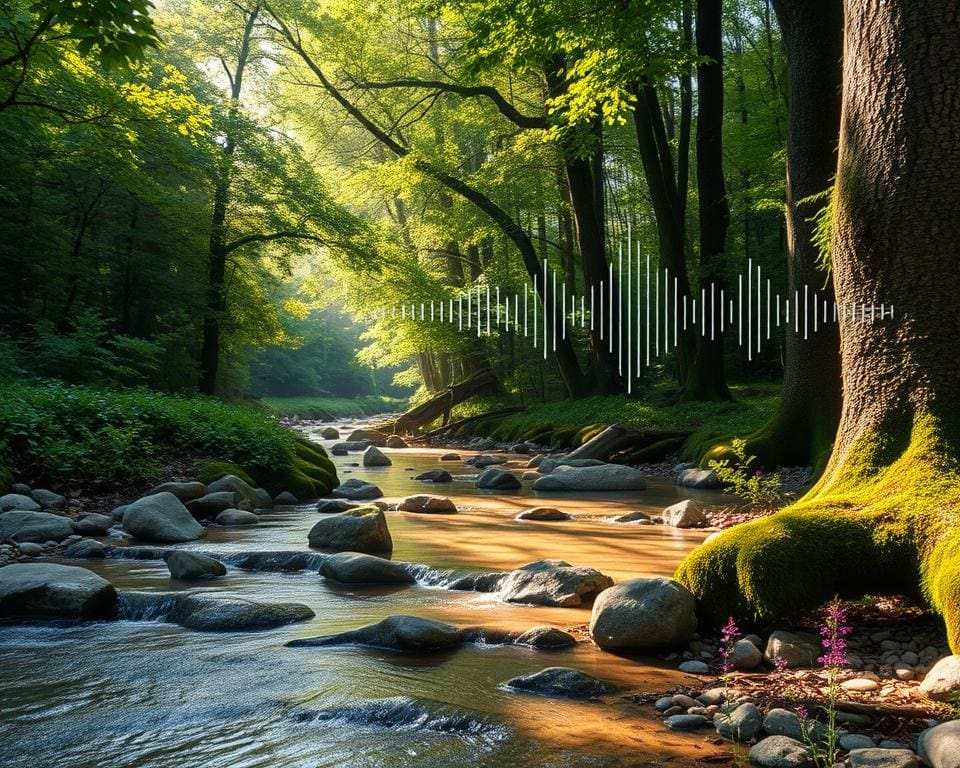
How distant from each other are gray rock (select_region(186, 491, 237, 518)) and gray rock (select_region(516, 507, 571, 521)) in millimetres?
3720

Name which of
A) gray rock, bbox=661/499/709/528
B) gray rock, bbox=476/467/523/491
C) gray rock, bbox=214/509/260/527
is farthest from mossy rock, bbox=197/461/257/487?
gray rock, bbox=661/499/709/528

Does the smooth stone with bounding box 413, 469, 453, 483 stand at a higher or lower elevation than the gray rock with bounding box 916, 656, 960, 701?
higher

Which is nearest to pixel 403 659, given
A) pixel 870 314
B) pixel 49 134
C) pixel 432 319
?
pixel 870 314

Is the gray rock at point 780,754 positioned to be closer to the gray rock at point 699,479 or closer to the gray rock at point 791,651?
the gray rock at point 791,651

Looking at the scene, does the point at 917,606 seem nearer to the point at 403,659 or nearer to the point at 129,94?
the point at 403,659

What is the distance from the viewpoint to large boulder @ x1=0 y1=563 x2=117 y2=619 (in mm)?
5543

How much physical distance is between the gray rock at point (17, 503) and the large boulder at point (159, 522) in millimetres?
983

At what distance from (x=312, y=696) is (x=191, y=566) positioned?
10.2 ft

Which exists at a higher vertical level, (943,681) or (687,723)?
(943,681)

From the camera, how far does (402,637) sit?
15.9 feet

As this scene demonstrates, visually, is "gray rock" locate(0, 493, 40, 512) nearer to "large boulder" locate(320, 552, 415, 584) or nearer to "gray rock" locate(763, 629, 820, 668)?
"large boulder" locate(320, 552, 415, 584)

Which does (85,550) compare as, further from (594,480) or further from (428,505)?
(594,480)

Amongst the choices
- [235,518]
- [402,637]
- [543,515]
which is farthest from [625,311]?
[402,637]

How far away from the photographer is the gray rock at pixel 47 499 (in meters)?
9.05
